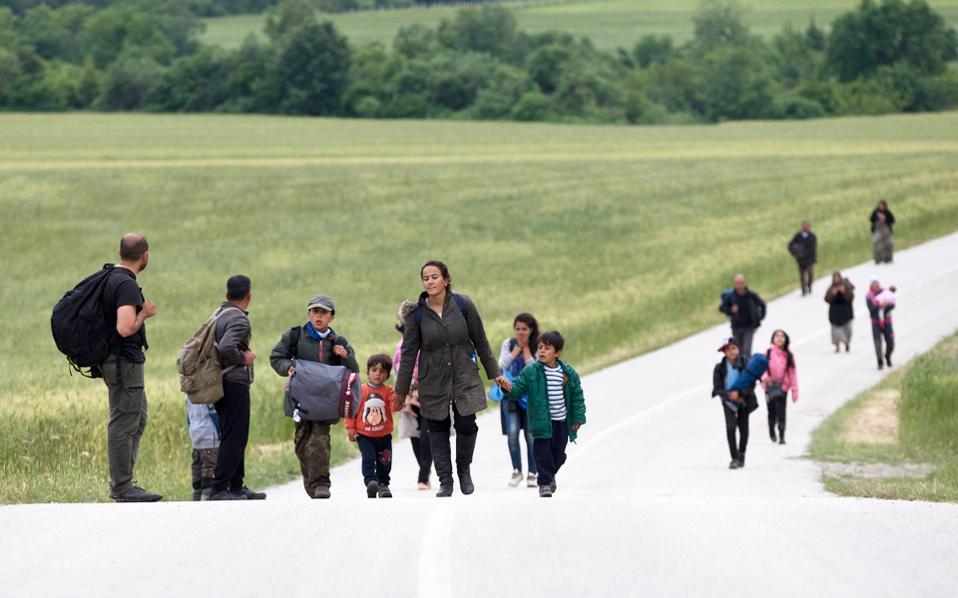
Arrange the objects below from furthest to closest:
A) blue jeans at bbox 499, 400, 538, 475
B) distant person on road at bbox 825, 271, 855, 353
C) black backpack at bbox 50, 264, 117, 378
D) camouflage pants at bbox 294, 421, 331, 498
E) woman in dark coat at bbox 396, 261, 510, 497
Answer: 1. distant person on road at bbox 825, 271, 855, 353
2. blue jeans at bbox 499, 400, 538, 475
3. camouflage pants at bbox 294, 421, 331, 498
4. woman in dark coat at bbox 396, 261, 510, 497
5. black backpack at bbox 50, 264, 117, 378

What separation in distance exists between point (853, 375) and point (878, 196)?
31503 millimetres

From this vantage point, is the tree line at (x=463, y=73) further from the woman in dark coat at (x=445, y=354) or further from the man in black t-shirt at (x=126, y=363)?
the man in black t-shirt at (x=126, y=363)

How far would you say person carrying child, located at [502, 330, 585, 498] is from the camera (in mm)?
12797

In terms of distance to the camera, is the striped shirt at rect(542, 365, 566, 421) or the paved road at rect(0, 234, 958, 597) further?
the striped shirt at rect(542, 365, 566, 421)

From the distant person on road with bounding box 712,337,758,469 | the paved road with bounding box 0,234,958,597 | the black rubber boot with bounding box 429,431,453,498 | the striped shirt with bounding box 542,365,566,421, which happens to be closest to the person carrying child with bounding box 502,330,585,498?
the striped shirt with bounding box 542,365,566,421

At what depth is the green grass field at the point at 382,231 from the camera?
21.0m

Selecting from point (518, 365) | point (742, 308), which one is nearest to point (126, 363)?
point (518, 365)

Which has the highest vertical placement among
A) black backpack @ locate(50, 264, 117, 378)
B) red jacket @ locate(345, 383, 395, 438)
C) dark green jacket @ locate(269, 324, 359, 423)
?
black backpack @ locate(50, 264, 117, 378)

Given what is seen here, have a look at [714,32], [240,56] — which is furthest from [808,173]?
[714,32]

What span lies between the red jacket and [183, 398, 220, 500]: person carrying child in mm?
1105

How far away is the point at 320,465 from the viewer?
12.6m

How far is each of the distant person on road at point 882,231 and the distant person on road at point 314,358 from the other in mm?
31615

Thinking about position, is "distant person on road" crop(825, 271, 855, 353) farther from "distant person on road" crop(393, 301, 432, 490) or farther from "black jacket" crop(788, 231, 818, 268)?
"distant person on road" crop(393, 301, 432, 490)

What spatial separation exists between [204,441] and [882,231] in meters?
31.9
